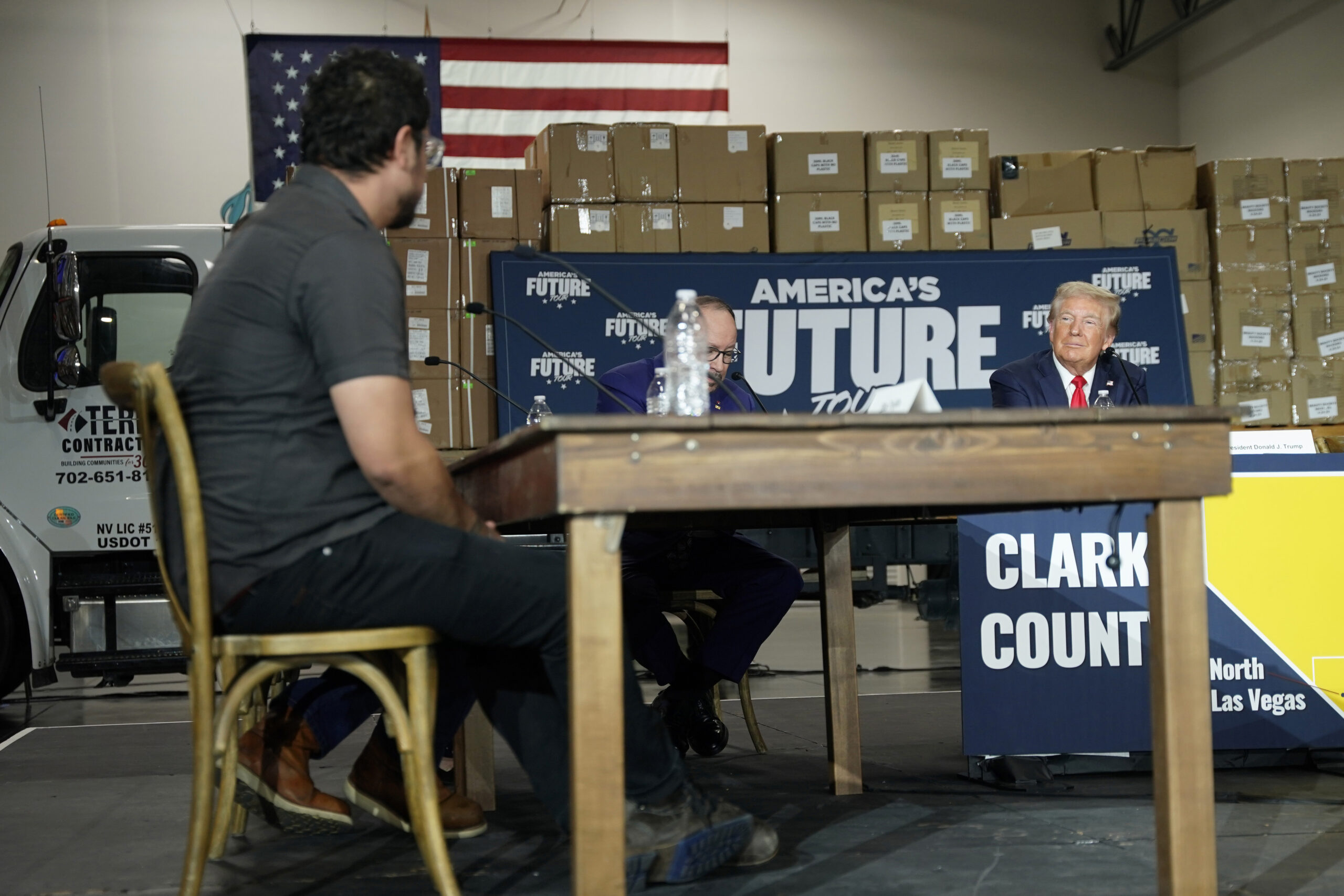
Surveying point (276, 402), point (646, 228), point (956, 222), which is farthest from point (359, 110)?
point (956, 222)

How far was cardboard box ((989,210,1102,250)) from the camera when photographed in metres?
6.67

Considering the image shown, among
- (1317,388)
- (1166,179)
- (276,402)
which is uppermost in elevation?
(1166,179)

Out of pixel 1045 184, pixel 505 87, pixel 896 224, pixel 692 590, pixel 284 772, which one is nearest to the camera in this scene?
pixel 284 772

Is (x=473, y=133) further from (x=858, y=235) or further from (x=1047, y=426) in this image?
(x=1047, y=426)

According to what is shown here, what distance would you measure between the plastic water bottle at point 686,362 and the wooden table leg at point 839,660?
841mm

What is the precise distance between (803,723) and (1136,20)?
854 centimetres

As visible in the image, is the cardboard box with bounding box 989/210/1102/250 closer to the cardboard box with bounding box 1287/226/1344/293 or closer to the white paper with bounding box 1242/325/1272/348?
the white paper with bounding box 1242/325/1272/348

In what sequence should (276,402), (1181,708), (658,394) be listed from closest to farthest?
(1181,708), (276,402), (658,394)

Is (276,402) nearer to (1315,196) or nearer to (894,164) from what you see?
(894,164)

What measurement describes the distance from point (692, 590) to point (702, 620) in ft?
1.48

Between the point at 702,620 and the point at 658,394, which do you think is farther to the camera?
the point at 702,620

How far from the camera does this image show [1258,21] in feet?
33.6

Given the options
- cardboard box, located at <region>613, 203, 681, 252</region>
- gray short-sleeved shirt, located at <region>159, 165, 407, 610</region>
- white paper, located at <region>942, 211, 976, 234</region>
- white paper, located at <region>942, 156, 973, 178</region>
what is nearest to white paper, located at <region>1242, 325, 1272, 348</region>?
white paper, located at <region>942, 211, 976, 234</region>

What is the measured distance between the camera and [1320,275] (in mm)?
6863
